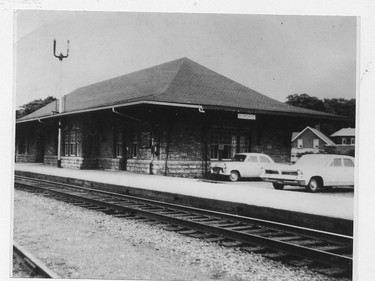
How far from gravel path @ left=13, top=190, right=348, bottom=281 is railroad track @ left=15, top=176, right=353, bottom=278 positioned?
0.82 ft

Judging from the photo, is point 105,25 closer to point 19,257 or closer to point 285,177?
point 19,257

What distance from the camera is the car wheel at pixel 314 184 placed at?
1090 cm

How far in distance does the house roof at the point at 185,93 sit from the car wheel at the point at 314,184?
183 inches

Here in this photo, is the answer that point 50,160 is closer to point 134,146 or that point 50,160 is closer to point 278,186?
point 134,146

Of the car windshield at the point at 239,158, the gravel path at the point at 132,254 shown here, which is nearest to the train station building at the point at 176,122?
the car windshield at the point at 239,158

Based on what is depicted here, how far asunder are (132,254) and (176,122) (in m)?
10.4

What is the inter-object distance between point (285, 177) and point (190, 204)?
10.9 ft

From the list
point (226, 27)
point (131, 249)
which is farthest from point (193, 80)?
point (131, 249)

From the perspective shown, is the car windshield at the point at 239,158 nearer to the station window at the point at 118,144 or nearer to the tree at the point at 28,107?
the station window at the point at 118,144

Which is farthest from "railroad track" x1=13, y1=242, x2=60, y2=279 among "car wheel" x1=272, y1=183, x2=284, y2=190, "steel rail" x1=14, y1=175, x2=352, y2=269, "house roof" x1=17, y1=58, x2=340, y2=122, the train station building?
"house roof" x1=17, y1=58, x2=340, y2=122

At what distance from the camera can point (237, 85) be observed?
1794 centimetres

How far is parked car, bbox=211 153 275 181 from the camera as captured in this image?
1427 cm

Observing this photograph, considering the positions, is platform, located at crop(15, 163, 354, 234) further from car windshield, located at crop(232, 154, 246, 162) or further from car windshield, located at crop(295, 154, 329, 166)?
car windshield, located at crop(232, 154, 246, 162)

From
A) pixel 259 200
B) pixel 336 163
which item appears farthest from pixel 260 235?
pixel 336 163
